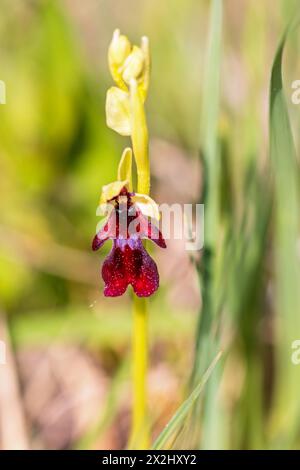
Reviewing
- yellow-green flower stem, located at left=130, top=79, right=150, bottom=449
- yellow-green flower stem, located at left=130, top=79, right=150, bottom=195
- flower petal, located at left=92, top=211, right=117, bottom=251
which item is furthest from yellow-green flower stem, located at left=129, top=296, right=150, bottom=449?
yellow-green flower stem, located at left=130, top=79, right=150, bottom=195

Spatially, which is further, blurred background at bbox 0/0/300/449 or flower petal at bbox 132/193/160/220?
blurred background at bbox 0/0/300/449

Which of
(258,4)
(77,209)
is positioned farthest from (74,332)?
(258,4)

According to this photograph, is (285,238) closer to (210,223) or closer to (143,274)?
(210,223)

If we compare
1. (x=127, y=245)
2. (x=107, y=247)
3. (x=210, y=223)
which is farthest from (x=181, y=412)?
(x=107, y=247)

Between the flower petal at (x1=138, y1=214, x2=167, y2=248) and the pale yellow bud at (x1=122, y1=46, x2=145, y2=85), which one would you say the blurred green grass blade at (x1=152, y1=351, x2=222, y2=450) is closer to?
the flower petal at (x1=138, y1=214, x2=167, y2=248)

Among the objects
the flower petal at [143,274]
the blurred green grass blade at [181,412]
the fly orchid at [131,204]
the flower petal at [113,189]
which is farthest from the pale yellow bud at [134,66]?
the blurred green grass blade at [181,412]

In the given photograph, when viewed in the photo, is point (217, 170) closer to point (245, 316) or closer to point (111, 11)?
point (245, 316)
